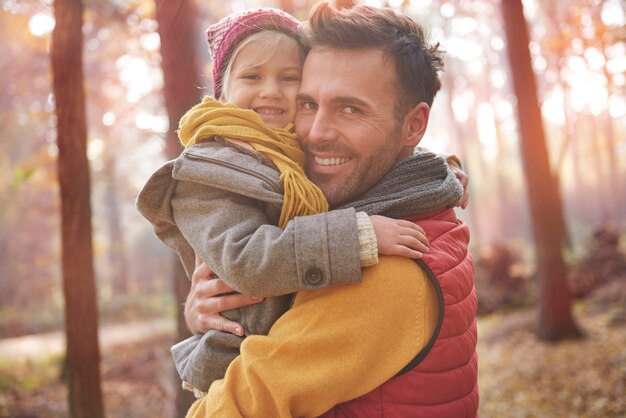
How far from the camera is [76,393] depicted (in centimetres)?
435

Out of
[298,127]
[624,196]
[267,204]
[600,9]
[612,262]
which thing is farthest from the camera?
[624,196]

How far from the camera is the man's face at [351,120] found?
1.96m

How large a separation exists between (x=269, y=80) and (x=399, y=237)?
3.33ft

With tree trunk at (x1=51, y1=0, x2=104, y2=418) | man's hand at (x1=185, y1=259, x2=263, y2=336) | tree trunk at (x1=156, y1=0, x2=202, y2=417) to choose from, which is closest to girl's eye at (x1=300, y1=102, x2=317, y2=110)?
man's hand at (x1=185, y1=259, x2=263, y2=336)

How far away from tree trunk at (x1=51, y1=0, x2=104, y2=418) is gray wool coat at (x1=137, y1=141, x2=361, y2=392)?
2585 millimetres

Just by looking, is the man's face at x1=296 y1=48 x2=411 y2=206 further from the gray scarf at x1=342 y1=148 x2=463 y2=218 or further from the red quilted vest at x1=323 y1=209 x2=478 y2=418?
the red quilted vest at x1=323 y1=209 x2=478 y2=418

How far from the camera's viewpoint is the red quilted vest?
5.41ft

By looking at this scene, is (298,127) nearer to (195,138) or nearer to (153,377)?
(195,138)

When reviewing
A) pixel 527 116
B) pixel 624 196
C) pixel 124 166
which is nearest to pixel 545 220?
pixel 527 116

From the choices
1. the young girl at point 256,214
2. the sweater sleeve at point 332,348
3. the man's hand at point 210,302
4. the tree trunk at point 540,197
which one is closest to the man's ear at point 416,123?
the young girl at point 256,214

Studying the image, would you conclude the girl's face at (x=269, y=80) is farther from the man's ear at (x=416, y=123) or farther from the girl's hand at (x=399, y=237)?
the girl's hand at (x=399, y=237)

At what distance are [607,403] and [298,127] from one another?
17.1 feet

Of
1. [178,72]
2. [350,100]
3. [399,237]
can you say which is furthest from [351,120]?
[178,72]

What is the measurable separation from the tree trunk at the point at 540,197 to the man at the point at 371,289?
6.16 metres
